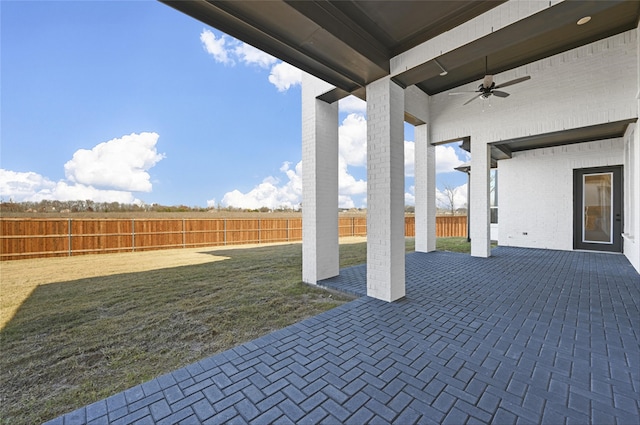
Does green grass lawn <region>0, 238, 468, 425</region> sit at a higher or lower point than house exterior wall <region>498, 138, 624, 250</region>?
lower

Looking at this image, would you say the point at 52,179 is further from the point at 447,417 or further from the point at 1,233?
the point at 447,417

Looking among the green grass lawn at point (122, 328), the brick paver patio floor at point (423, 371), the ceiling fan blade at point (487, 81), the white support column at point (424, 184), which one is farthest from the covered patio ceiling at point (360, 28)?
the white support column at point (424, 184)

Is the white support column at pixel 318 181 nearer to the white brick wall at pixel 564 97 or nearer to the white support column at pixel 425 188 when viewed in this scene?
the white support column at pixel 425 188

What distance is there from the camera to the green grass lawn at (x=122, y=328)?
2.00 metres

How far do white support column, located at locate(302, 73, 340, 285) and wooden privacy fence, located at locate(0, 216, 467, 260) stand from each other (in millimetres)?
8959

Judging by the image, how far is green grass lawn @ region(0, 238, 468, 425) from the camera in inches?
78.7

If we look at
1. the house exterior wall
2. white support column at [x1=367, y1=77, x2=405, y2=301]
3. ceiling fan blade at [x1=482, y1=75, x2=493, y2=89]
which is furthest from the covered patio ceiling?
the house exterior wall

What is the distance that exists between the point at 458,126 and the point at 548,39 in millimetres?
2474

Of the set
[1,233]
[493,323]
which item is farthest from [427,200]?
[1,233]

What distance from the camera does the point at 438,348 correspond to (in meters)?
2.35

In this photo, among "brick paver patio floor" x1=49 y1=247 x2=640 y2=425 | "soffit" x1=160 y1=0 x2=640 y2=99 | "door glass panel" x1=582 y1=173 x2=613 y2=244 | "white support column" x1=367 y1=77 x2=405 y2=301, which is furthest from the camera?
"door glass panel" x1=582 y1=173 x2=613 y2=244

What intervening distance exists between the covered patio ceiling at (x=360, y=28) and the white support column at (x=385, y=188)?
351mm

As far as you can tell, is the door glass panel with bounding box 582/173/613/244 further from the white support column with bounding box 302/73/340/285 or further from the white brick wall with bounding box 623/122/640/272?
the white support column with bounding box 302/73/340/285

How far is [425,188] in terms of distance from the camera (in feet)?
25.7
